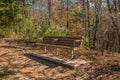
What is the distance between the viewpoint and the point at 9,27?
61.1 ft

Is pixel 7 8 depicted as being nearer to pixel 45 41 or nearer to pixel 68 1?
pixel 45 41

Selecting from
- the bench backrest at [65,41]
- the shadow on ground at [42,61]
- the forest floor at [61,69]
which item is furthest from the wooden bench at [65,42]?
the shadow on ground at [42,61]

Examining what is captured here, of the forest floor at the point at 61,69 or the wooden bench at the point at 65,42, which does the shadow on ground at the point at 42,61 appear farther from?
the wooden bench at the point at 65,42

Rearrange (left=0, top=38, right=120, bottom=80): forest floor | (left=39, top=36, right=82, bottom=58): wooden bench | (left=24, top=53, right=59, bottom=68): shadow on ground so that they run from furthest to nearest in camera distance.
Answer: (left=39, top=36, right=82, bottom=58): wooden bench < (left=24, top=53, right=59, bottom=68): shadow on ground < (left=0, top=38, right=120, bottom=80): forest floor

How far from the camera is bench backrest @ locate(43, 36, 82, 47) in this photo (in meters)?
9.16

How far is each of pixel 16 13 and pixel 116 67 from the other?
1238 centimetres

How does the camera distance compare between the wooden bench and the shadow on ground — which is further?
the wooden bench

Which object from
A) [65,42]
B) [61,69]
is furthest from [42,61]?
[61,69]

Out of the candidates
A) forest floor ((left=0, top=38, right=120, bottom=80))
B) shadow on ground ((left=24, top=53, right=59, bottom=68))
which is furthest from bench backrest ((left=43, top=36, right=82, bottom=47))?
shadow on ground ((left=24, top=53, right=59, bottom=68))

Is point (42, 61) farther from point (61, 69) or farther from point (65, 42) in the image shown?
point (61, 69)

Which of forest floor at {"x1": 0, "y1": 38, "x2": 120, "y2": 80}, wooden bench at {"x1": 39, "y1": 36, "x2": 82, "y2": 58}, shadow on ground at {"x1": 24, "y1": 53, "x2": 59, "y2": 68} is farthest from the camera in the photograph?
wooden bench at {"x1": 39, "y1": 36, "x2": 82, "y2": 58}

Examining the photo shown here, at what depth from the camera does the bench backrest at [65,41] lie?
9.16m

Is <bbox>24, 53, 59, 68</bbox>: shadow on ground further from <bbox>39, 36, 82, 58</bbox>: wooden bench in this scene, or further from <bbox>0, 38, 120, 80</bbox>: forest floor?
<bbox>39, 36, 82, 58</bbox>: wooden bench

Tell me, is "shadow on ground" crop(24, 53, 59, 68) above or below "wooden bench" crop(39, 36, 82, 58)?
below
